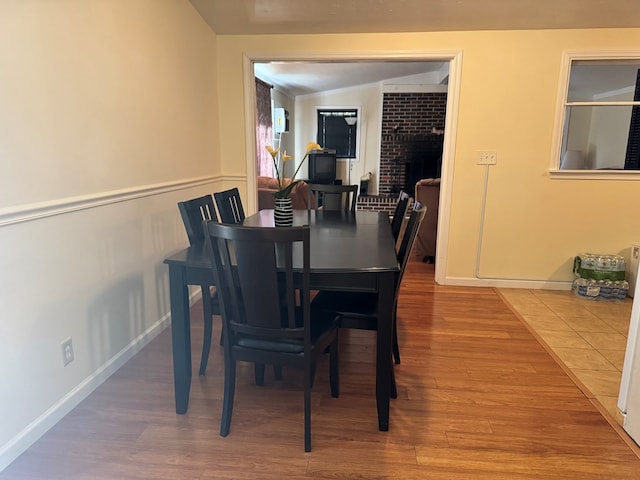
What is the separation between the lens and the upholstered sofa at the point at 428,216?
4324mm

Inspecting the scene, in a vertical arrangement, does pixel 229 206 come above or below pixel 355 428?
above

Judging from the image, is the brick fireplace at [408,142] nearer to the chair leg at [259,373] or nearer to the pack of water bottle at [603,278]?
the pack of water bottle at [603,278]

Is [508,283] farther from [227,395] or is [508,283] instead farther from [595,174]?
[227,395]

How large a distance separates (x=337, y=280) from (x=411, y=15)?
247 cm

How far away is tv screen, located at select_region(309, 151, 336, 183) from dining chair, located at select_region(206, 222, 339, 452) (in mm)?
6870

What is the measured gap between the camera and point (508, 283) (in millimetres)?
3752

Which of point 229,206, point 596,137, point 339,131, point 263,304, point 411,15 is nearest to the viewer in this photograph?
point 263,304

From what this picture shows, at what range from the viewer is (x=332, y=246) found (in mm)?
1987

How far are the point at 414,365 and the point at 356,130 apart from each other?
692cm

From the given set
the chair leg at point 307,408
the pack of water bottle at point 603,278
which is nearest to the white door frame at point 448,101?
the pack of water bottle at point 603,278

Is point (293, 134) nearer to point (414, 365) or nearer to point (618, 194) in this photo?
point (618, 194)

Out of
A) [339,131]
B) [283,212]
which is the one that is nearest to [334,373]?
[283,212]

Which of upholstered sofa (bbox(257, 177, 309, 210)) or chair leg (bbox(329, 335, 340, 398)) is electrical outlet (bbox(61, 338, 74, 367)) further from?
upholstered sofa (bbox(257, 177, 309, 210))

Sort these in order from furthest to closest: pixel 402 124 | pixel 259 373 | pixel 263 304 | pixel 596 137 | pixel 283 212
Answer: pixel 402 124
pixel 596 137
pixel 283 212
pixel 259 373
pixel 263 304
